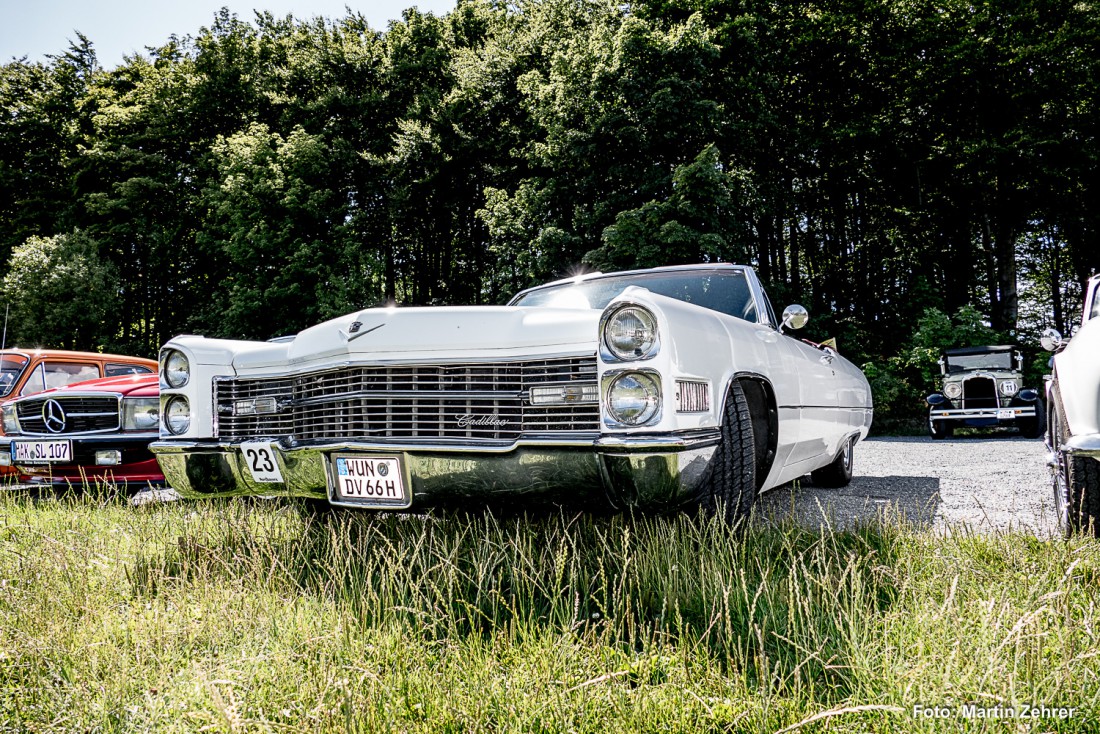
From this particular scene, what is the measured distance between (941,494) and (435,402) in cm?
379

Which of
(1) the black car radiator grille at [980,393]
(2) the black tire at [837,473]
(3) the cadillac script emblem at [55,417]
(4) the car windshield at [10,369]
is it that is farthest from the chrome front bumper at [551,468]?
(1) the black car radiator grille at [980,393]

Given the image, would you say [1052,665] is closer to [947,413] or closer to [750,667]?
[750,667]

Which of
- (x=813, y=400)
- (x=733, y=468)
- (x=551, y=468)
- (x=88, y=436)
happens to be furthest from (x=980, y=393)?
(x=88, y=436)

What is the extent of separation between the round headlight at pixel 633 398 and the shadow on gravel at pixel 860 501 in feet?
3.59

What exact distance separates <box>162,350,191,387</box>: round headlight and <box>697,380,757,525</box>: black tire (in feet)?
8.08

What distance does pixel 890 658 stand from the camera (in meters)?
1.70

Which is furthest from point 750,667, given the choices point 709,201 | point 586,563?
point 709,201

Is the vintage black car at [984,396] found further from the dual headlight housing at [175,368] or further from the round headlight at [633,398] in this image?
the dual headlight housing at [175,368]

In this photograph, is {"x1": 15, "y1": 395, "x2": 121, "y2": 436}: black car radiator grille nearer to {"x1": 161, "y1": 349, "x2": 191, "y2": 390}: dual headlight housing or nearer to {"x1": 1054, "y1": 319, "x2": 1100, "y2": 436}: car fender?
{"x1": 161, "y1": 349, "x2": 191, "y2": 390}: dual headlight housing

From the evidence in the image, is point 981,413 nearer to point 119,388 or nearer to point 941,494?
point 941,494

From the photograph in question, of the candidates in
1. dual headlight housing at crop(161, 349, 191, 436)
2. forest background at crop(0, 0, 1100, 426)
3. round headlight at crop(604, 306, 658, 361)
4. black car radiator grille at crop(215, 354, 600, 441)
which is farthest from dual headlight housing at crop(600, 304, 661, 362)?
forest background at crop(0, 0, 1100, 426)

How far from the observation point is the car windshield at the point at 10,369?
6325 millimetres

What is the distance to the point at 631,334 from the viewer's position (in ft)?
7.93

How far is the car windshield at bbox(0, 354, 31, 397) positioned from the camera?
6.33m
